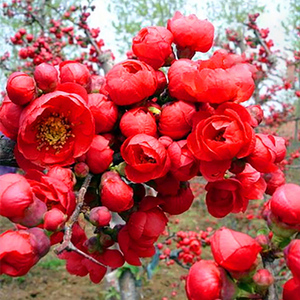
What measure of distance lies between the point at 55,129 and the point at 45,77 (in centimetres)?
11

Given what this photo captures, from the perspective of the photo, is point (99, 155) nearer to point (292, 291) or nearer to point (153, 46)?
point (153, 46)

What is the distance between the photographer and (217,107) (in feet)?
2.74

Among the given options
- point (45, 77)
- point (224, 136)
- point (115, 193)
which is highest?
point (45, 77)

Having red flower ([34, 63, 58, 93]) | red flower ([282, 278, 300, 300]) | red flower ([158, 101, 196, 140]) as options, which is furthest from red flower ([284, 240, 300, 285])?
red flower ([34, 63, 58, 93])

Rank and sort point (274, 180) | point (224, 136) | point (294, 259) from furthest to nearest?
point (274, 180), point (224, 136), point (294, 259)

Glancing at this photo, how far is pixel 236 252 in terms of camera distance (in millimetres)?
669

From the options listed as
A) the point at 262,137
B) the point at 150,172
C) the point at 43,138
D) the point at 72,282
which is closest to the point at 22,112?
the point at 43,138

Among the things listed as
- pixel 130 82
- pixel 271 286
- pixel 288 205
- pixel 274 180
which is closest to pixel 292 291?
pixel 271 286

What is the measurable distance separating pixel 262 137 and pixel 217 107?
12 centimetres

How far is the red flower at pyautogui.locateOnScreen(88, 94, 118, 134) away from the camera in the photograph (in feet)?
2.82

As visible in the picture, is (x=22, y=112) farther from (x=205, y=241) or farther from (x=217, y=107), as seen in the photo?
(x=205, y=241)

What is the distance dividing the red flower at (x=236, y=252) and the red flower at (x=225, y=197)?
0.59 feet

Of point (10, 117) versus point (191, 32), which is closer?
point (10, 117)

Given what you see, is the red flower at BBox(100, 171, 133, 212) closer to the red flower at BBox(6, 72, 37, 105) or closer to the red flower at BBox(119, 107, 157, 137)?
the red flower at BBox(119, 107, 157, 137)
